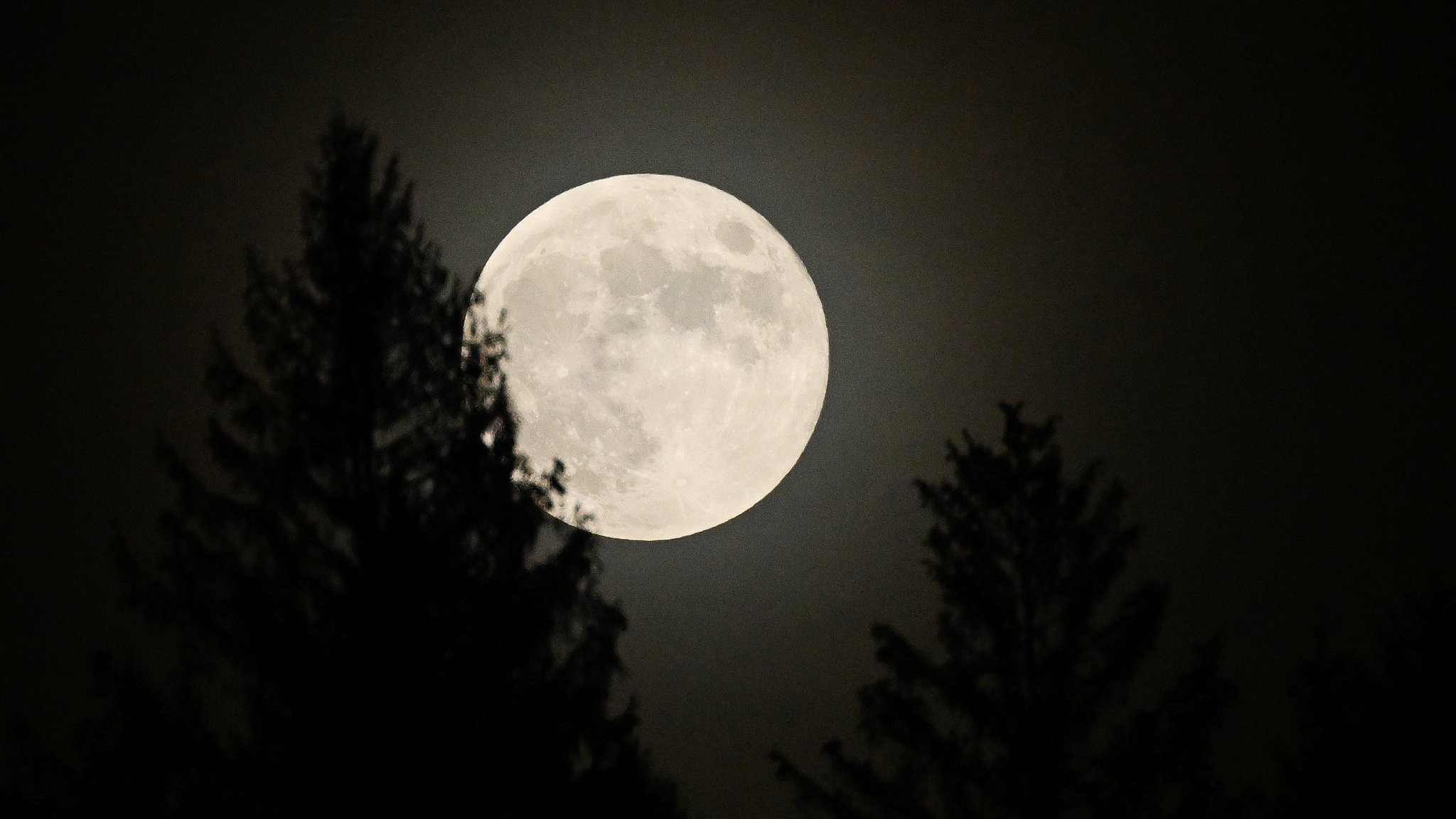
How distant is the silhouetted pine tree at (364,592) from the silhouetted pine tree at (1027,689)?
3.17 metres

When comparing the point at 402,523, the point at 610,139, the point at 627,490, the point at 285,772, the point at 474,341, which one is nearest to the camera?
the point at 285,772

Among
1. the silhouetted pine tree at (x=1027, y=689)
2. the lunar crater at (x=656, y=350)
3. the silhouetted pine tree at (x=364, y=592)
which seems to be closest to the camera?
the silhouetted pine tree at (x=364, y=592)

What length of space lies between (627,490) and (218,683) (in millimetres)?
6449

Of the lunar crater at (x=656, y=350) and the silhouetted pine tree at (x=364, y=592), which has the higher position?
the lunar crater at (x=656, y=350)

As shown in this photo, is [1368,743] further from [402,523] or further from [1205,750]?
[402,523]

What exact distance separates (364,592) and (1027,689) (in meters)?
6.72

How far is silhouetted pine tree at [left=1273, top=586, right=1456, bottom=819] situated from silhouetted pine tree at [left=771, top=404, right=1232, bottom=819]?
230 cm

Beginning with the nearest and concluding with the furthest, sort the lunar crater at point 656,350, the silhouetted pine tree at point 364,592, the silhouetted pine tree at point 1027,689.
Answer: the silhouetted pine tree at point 364,592
the silhouetted pine tree at point 1027,689
the lunar crater at point 656,350

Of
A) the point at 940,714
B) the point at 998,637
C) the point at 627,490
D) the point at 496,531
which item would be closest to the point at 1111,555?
the point at 998,637

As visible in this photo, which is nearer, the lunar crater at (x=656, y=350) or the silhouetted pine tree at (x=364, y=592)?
the silhouetted pine tree at (x=364, y=592)

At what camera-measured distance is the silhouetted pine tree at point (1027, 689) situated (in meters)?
12.3

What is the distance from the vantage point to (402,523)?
954cm

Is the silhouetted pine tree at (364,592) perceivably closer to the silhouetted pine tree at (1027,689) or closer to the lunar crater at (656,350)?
the silhouetted pine tree at (1027,689)

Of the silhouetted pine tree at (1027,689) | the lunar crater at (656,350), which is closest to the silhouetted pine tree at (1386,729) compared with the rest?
the silhouetted pine tree at (1027,689)
